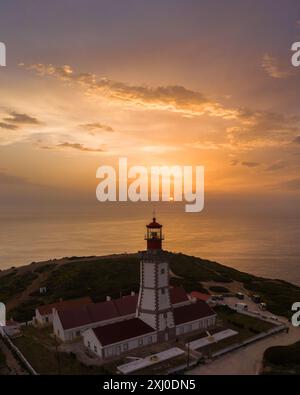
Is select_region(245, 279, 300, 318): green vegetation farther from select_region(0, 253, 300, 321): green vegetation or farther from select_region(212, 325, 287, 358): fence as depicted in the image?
select_region(212, 325, 287, 358): fence

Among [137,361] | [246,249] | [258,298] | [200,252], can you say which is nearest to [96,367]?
[137,361]

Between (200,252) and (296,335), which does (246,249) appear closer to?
(200,252)

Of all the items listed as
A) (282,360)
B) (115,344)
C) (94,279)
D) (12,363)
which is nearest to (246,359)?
(282,360)

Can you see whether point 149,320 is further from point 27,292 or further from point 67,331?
point 27,292

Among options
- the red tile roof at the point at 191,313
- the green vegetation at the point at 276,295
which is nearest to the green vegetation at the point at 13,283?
the red tile roof at the point at 191,313

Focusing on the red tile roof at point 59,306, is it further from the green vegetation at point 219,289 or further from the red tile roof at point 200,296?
the green vegetation at point 219,289
